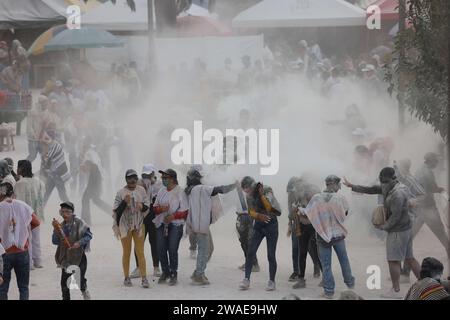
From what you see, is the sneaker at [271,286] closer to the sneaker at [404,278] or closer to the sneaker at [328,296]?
the sneaker at [328,296]

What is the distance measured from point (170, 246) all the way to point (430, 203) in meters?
3.24

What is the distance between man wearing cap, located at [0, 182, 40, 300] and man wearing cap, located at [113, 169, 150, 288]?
1412 mm

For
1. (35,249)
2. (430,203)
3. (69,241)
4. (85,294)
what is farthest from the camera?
(430,203)

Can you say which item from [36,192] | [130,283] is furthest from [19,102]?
[130,283]

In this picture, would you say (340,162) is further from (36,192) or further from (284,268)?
(36,192)

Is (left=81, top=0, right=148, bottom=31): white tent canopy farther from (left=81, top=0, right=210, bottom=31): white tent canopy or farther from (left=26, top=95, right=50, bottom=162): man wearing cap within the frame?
(left=26, top=95, right=50, bottom=162): man wearing cap

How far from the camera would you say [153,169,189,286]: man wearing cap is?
1180 centimetres

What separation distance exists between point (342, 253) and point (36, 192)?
3.89 metres

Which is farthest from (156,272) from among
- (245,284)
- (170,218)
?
(245,284)

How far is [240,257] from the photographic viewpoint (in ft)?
43.7

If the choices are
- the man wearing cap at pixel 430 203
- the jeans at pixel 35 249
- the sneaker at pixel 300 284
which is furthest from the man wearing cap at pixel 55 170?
the man wearing cap at pixel 430 203

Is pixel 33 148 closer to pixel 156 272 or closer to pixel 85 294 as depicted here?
pixel 156 272

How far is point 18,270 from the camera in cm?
1027

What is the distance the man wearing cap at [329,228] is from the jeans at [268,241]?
532 mm
